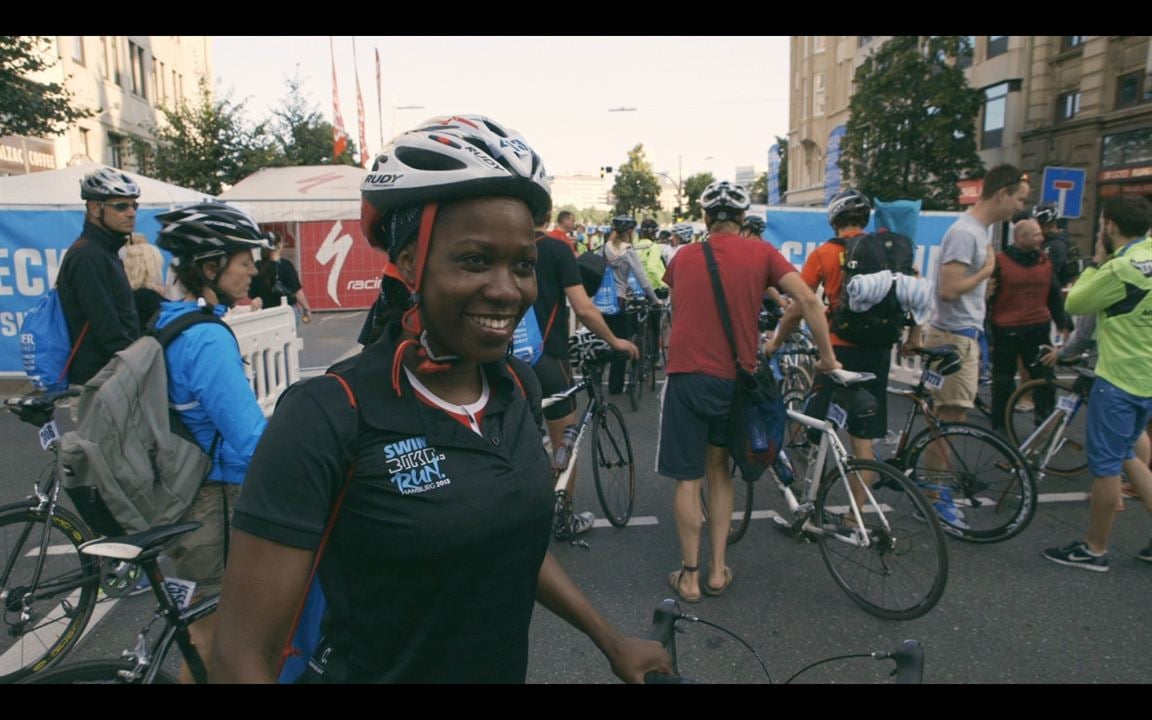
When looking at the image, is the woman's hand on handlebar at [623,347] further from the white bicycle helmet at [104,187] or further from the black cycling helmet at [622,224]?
the black cycling helmet at [622,224]

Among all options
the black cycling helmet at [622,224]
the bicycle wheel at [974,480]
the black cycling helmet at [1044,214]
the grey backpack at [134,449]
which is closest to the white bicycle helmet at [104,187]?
the grey backpack at [134,449]

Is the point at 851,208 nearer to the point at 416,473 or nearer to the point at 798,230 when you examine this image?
the point at 416,473

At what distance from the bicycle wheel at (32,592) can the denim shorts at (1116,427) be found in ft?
17.3

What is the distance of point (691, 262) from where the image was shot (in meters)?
4.14

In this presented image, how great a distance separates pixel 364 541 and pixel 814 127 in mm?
57605

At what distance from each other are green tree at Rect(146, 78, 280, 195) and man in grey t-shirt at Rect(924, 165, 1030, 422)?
2096cm

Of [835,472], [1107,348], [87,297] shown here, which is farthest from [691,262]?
[87,297]

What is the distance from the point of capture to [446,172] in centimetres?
136

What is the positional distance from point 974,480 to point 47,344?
564 centimetres

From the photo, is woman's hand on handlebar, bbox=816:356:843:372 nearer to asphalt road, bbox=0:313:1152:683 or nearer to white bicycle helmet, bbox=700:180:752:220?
white bicycle helmet, bbox=700:180:752:220

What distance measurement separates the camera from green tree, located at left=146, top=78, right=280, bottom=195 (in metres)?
21.4

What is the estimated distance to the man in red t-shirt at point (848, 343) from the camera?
4.66m

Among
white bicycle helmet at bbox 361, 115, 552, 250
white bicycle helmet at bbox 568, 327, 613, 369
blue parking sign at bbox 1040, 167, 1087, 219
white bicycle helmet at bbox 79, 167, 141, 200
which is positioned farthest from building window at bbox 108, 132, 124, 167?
white bicycle helmet at bbox 361, 115, 552, 250
